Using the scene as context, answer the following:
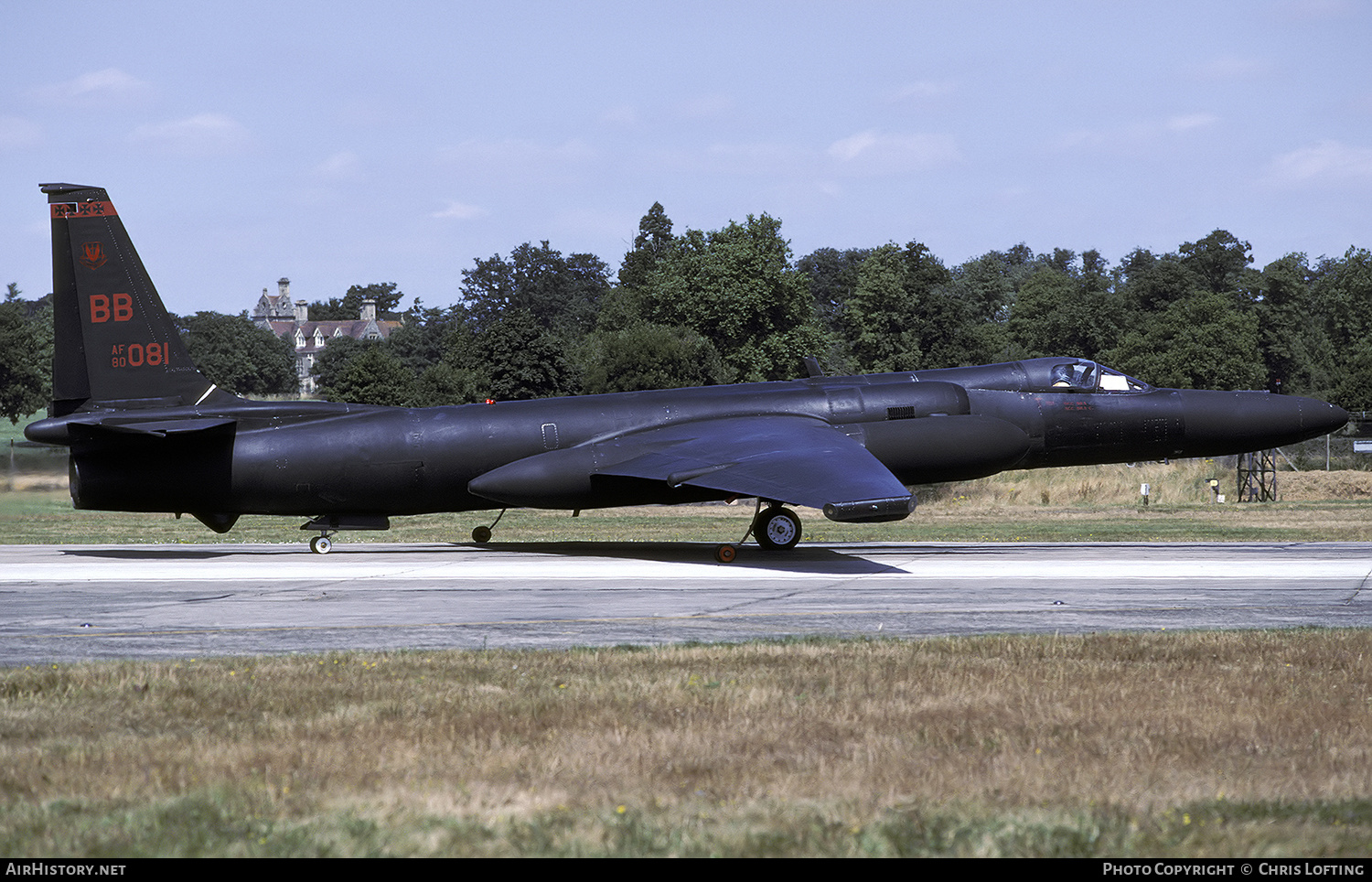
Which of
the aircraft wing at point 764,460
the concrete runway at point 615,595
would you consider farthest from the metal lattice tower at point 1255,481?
the aircraft wing at point 764,460

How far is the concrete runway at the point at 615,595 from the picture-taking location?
44.4ft

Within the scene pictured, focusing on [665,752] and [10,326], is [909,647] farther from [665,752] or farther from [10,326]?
[10,326]

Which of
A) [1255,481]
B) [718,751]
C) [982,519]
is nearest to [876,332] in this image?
[1255,481]

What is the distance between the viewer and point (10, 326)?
93375mm

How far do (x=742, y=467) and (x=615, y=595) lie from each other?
4.55 meters

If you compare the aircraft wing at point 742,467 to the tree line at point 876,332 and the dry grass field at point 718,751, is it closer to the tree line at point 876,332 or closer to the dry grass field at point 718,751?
the dry grass field at point 718,751

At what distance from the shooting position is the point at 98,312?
72.3 feet

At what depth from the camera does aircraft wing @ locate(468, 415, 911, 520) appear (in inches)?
750

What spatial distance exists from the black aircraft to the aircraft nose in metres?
2.57

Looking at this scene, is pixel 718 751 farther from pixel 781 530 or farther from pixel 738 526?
pixel 738 526

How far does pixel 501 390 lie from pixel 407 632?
3224 inches

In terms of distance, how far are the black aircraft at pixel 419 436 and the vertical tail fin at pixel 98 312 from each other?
0.03 m

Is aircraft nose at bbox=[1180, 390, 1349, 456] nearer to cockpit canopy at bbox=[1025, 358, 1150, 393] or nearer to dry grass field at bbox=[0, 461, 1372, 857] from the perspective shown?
cockpit canopy at bbox=[1025, 358, 1150, 393]

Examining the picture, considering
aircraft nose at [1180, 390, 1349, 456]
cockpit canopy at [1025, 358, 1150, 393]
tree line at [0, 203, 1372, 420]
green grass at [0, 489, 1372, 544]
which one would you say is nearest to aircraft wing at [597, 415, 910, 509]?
cockpit canopy at [1025, 358, 1150, 393]
